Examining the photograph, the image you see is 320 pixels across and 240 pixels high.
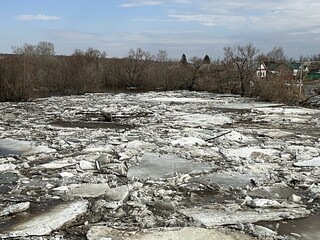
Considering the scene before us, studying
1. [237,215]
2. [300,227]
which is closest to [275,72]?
[237,215]

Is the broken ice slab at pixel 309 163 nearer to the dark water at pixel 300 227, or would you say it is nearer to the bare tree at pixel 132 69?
the dark water at pixel 300 227

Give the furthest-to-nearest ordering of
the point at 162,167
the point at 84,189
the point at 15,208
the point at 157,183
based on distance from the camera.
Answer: the point at 162,167
the point at 157,183
the point at 84,189
the point at 15,208

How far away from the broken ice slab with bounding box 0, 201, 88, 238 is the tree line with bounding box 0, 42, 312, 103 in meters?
19.9

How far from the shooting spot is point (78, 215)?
5406 mm

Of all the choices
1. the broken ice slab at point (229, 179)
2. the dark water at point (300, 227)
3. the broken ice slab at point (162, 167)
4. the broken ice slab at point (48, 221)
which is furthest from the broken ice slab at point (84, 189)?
the dark water at point (300, 227)

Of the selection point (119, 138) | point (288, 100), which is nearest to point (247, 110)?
point (288, 100)

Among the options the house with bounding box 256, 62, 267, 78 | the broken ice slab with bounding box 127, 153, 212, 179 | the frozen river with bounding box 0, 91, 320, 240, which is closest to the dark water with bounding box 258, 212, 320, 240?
the frozen river with bounding box 0, 91, 320, 240

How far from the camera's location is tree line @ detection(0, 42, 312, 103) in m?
24.7

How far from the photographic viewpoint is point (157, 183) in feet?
22.6

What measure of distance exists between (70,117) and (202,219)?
39.5 ft

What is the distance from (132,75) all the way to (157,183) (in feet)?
113

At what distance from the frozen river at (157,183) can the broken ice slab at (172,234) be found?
0.04ft

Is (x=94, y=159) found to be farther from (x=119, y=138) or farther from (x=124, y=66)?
(x=124, y=66)

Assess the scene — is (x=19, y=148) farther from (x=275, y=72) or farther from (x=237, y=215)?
(x=275, y=72)
